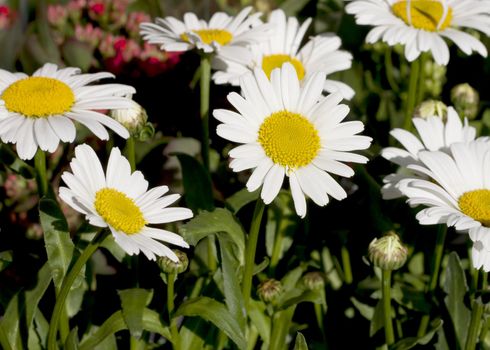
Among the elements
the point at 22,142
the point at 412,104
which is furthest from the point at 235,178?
the point at 22,142

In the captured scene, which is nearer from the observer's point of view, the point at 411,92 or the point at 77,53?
the point at 411,92

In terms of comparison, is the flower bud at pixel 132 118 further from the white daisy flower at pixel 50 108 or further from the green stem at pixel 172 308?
the green stem at pixel 172 308

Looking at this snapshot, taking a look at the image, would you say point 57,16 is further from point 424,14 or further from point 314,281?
point 314,281

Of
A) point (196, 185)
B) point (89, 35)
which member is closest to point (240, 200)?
point (196, 185)

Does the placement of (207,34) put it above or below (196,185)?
above

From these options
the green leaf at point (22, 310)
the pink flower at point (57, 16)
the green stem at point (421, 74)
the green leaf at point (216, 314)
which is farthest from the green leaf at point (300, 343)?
the pink flower at point (57, 16)

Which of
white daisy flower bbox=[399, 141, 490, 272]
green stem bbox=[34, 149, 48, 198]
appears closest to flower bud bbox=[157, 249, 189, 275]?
green stem bbox=[34, 149, 48, 198]
